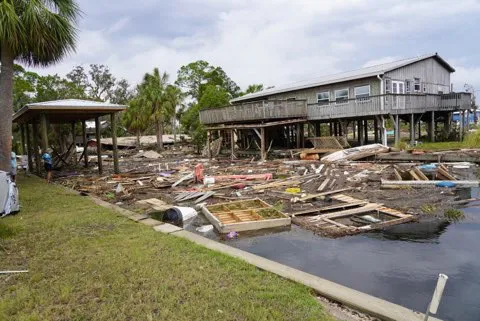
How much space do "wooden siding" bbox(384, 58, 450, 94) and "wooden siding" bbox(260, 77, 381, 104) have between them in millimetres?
1009

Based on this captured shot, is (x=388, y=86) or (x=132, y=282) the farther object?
(x=388, y=86)

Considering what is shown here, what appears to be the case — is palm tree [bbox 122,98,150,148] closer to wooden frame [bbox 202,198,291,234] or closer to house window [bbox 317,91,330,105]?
house window [bbox 317,91,330,105]

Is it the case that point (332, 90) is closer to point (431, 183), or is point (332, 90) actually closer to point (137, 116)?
point (431, 183)

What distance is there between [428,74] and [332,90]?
25.3 ft

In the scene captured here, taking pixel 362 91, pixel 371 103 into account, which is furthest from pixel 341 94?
pixel 371 103

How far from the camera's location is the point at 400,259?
20.6ft

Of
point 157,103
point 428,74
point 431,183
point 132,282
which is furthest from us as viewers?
point 157,103

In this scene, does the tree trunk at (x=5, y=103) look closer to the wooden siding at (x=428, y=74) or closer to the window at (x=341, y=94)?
the window at (x=341, y=94)

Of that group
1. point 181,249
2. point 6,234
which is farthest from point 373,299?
point 6,234

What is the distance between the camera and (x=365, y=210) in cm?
936

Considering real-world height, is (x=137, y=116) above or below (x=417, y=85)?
below

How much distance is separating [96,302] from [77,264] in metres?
1.49

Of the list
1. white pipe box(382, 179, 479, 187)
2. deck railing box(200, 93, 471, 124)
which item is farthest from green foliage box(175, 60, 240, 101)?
white pipe box(382, 179, 479, 187)

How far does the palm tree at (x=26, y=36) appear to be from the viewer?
41.2 feet
